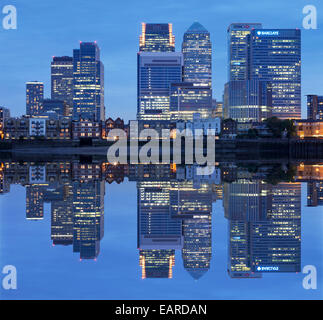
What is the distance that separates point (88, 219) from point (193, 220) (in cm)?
392

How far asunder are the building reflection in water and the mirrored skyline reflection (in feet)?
0.14

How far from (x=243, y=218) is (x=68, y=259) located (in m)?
8.76

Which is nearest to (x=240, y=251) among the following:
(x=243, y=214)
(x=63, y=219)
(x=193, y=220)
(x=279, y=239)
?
(x=279, y=239)

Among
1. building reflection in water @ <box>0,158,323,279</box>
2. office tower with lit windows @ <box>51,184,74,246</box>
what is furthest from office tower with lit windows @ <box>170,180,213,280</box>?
office tower with lit windows @ <box>51,184,74,246</box>

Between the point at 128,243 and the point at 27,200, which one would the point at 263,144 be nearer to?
the point at 27,200

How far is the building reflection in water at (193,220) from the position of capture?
1222 centimetres

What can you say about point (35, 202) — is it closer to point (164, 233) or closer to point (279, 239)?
point (164, 233)

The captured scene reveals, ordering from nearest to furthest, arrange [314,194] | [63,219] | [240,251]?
[240,251] < [63,219] < [314,194]

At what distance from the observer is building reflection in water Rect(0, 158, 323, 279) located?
1222 centimetres

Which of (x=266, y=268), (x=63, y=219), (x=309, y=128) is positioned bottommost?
(x=266, y=268)

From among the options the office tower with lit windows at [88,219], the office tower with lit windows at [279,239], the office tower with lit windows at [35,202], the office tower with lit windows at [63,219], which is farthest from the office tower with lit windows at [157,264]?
the office tower with lit windows at [35,202]

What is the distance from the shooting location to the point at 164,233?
16141 millimetres

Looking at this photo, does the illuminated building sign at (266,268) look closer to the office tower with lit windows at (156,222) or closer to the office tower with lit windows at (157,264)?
the office tower with lit windows at (157,264)

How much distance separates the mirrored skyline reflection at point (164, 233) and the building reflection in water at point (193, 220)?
41 millimetres
